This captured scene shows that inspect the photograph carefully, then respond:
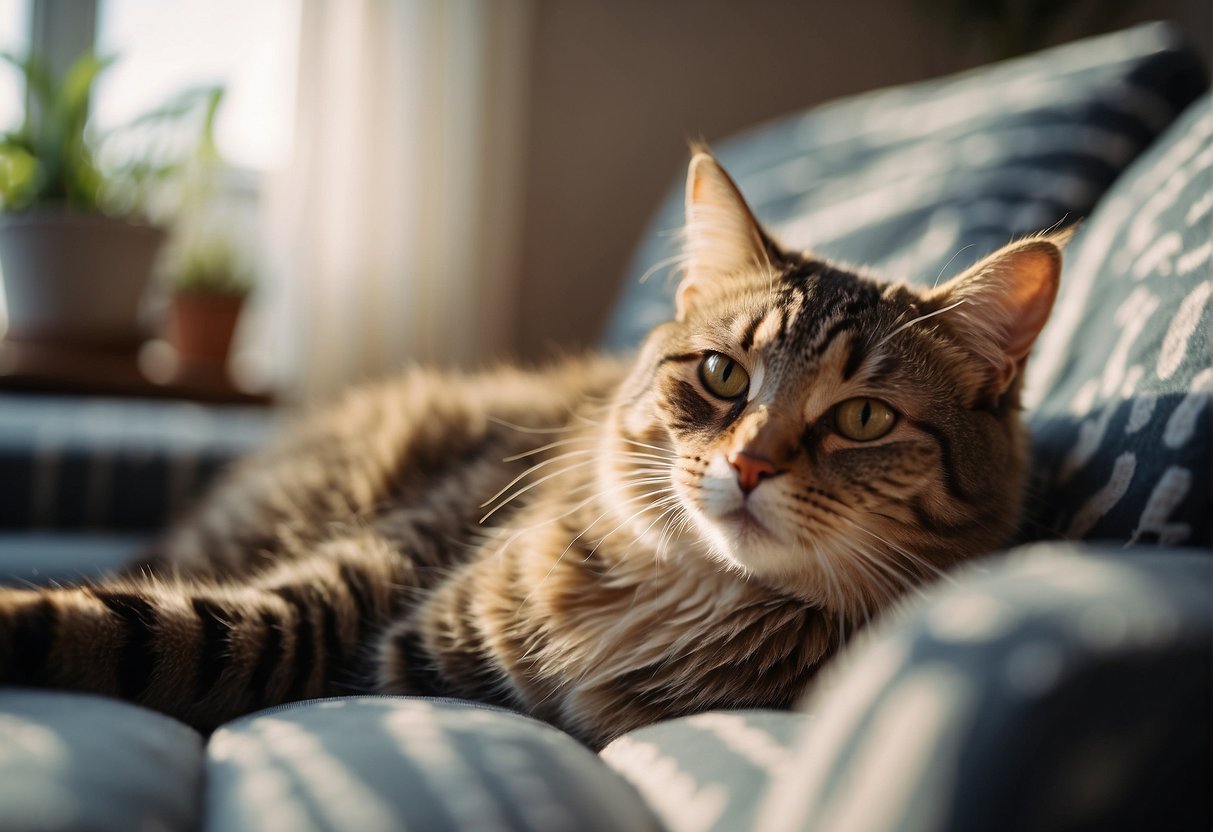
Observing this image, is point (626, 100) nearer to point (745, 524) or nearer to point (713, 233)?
point (713, 233)

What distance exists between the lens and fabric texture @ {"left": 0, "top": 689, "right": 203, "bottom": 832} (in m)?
0.52

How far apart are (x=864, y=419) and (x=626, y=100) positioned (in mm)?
2632

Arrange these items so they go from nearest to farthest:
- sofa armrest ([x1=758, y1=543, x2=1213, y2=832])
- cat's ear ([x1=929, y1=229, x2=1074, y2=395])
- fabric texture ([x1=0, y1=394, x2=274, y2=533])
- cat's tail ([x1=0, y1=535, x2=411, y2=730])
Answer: sofa armrest ([x1=758, y1=543, x2=1213, y2=832]), cat's tail ([x1=0, y1=535, x2=411, y2=730]), cat's ear ([x1=929, y1=229, x2=1074, y2=395]), fabric texture ([x1=0, y1=394, x2=274, y2=533])

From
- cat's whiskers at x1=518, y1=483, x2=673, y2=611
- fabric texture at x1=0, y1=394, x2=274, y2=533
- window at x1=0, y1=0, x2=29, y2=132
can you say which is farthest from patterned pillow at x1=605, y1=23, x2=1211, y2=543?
window at x1=0, y1=0, x2=29, y2=132

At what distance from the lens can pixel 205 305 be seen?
2.34 meters

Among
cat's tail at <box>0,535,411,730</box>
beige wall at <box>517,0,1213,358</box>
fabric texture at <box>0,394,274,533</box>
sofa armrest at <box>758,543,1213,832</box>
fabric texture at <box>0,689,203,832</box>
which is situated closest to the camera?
sofa armrest at <box>758,543,1213,832</box>

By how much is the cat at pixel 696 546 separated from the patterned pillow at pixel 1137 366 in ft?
0.29

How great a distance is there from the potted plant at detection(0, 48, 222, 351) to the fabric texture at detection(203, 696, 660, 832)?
170 centimetres

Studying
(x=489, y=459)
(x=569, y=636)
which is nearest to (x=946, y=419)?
(x=569, y=636)

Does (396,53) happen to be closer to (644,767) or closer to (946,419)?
(946,419)

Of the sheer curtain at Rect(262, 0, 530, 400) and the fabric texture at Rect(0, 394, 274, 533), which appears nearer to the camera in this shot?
the fabric texture at Rect(0, 394, 274, 533)

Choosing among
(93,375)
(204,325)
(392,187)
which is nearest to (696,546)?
(93,375)

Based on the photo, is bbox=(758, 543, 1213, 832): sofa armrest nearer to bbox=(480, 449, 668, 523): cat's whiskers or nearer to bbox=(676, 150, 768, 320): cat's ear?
bbox=(480, 449, 668, 523): cat's whiskers

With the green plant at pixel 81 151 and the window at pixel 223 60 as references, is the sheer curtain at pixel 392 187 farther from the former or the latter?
the green plant at pixel 81 151
